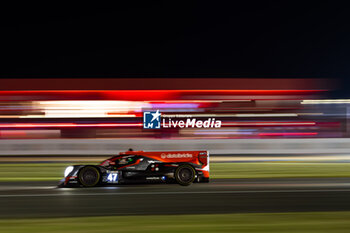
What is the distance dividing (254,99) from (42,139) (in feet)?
36.3

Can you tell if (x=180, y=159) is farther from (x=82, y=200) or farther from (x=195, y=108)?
(x=195, y=108)

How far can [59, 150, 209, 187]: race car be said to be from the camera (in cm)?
1145

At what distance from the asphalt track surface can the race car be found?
0.24 m

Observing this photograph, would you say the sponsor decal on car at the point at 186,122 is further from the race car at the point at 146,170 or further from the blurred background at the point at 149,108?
the race car at the point at 146,170

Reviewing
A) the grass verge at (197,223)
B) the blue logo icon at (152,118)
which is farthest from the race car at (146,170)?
the blue logo icon at (152,118)

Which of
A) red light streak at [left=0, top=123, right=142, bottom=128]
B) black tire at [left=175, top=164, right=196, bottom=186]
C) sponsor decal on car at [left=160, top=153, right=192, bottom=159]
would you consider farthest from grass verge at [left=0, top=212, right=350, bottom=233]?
red light streak at [left=0, top=123, right=142, bottom=128]

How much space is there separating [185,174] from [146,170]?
952 mm

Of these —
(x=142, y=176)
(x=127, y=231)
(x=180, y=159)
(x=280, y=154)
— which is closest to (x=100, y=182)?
(x=142, y=176)

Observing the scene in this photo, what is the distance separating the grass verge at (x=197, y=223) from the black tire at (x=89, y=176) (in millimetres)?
4135

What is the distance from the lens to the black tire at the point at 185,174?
11.6 meters

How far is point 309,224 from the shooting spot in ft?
21.8

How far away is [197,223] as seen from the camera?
6762 mm

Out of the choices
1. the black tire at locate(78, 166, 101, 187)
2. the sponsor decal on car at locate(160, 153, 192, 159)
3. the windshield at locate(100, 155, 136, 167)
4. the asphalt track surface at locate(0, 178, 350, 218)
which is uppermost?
the sponsor decal on car at locate(160, 153, 192, 159)

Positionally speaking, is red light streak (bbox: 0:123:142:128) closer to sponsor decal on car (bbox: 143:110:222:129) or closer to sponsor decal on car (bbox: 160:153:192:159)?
sponsor decal on car (bbox: 143:110:222:129)
